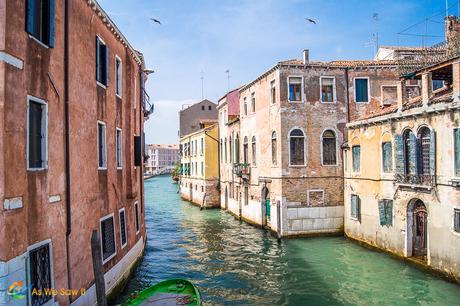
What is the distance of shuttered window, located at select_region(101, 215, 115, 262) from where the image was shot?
948 cm

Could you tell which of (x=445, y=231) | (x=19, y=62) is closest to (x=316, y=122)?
(x=445, y=231)

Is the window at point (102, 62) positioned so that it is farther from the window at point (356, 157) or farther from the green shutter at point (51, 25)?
the window at point (356, 157)

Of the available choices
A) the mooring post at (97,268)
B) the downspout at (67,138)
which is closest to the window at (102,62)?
the downspout at (67,138)

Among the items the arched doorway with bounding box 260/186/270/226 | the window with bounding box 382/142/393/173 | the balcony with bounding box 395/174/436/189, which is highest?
the window with bounding box 382/142/393/173

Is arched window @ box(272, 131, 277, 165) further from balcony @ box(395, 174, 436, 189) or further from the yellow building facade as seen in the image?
the yellow building facade

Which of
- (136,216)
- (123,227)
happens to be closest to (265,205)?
(136,216)

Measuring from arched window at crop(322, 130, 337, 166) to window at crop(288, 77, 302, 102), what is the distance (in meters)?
2.03

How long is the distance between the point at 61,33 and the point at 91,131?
2.36m

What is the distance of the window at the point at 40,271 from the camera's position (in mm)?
5871

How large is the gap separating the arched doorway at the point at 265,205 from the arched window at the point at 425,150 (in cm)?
854

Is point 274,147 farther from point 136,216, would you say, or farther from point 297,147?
point 136,216

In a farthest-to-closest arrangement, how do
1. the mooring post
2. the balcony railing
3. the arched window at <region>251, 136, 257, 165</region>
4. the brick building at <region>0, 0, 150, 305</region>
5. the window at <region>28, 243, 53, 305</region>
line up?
the arched window at <region>251, 136, 257, 165</region> → the balcony railing → the mooring post → the window at <region>28, 243, 53, 305</region> → the brick building at <region>0, 0, 150, 305</region>

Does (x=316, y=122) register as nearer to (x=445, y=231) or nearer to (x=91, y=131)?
(x=445, y=231)

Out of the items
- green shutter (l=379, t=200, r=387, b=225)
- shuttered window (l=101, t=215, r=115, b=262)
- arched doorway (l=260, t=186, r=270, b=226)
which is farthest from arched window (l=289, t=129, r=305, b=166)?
shuttered window (l=101, t=215, r=115, b=262)
